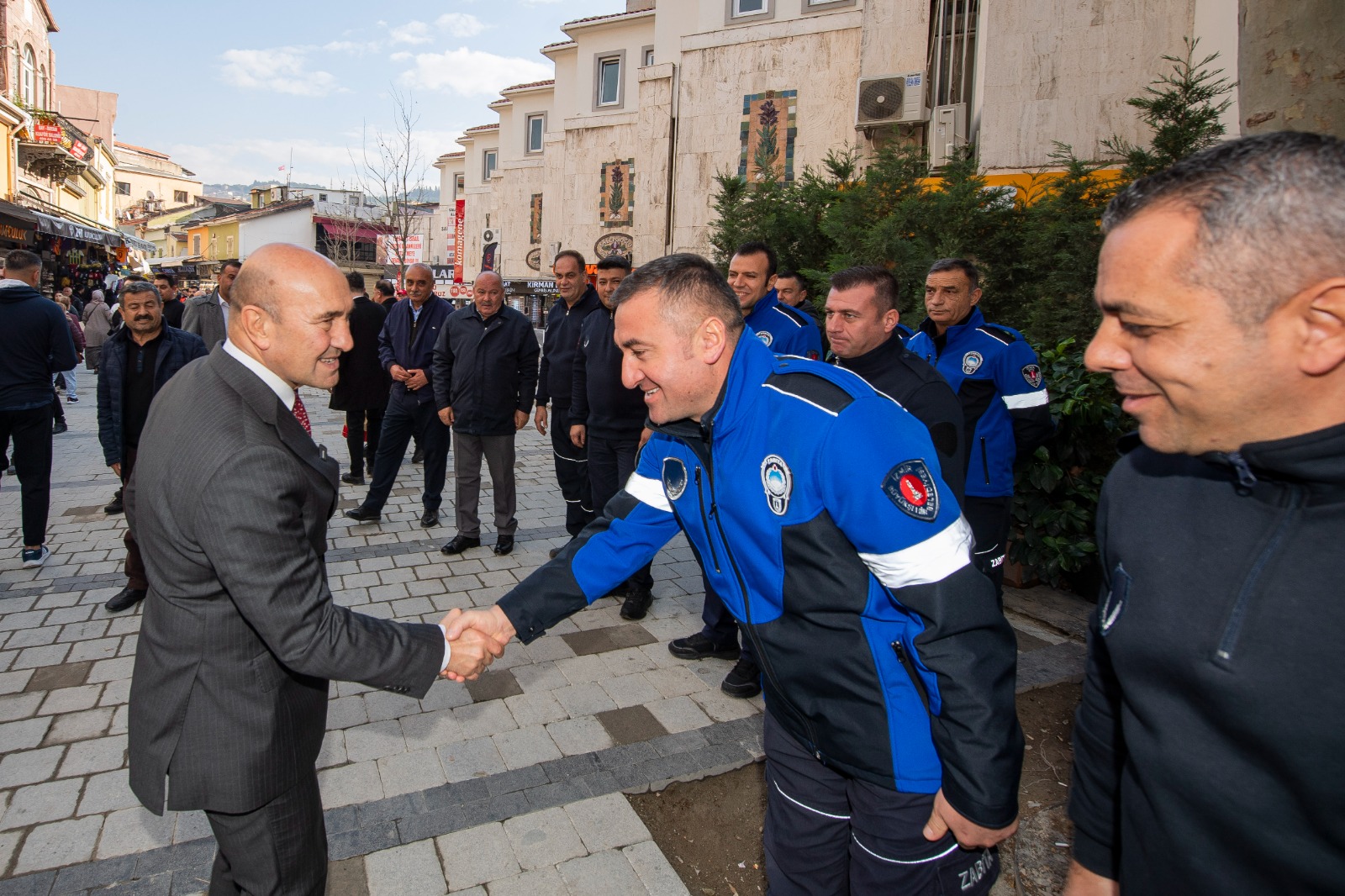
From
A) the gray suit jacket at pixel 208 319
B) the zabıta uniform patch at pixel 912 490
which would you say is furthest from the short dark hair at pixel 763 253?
the gray suit jacket at pixel 208 319

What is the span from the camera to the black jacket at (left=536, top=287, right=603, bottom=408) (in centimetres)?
623

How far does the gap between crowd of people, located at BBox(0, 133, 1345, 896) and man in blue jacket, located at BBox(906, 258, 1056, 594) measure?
8.36 ft

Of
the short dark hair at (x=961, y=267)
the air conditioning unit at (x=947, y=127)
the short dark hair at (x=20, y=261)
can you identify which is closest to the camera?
the short dark hair at (x=961, y=267)

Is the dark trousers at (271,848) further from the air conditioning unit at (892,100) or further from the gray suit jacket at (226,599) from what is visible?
the air conditioning unit at (892,100)

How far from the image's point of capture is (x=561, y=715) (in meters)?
3.93

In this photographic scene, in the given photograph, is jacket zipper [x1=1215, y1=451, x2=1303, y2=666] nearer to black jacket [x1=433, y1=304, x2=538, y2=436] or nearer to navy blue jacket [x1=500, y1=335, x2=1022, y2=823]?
navy blue jacket [x1=500, y1=335, x2=1022, y2=823]

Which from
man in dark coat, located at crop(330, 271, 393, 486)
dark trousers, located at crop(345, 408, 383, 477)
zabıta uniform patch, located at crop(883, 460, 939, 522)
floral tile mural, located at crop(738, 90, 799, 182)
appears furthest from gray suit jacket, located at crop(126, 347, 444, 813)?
floral tile mural, located at crop(738, 90, 799, 182)

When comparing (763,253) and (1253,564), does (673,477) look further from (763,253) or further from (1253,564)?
(763,253)

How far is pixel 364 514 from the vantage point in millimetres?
7105

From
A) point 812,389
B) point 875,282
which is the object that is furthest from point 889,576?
point 875,282

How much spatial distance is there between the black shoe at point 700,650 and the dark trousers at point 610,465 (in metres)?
0.77

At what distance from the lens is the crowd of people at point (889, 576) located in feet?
3.55

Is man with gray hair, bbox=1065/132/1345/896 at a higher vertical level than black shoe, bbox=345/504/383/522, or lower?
higher

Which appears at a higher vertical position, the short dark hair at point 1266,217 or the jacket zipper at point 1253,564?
the short dark hair at point 1266,217
